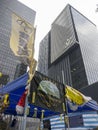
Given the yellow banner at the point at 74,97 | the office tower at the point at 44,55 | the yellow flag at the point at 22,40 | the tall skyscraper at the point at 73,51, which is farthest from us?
the office tower at the point at 44,55

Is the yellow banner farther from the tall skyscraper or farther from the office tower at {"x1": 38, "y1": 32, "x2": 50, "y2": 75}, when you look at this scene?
the office tower at {"x1": 38, "y1": 32, "x2": 50, "y2": 75}

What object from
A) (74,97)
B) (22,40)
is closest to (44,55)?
(74,97)

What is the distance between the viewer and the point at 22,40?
538 centimetres

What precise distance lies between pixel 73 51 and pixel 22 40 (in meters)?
68.3

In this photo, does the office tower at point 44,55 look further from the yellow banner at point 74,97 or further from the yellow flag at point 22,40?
the yellow flag at point 22,40

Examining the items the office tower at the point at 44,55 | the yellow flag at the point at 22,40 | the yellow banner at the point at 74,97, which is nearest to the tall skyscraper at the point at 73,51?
the office tower at the point at 44,55

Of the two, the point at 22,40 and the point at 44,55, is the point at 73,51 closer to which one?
the point at 44,55

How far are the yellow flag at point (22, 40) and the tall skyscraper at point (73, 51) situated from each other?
5198 centimetres

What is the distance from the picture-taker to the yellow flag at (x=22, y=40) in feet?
16.6

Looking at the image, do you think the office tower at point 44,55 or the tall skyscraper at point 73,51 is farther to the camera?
the office tower at point 44,55

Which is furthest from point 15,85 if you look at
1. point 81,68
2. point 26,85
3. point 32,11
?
point 32,11

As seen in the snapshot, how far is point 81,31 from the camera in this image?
78.2m

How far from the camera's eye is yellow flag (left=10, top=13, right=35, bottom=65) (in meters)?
5.06

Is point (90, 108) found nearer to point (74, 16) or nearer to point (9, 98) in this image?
point (9, 98)
